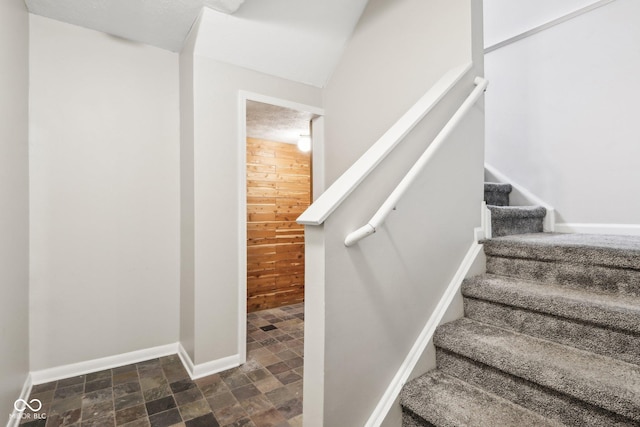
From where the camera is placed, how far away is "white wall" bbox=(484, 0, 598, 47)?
7.86 feet

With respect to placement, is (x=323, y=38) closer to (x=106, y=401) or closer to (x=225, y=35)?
(x=225, y=35)

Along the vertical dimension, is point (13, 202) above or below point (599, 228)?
above

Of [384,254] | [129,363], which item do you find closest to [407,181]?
[384,254]

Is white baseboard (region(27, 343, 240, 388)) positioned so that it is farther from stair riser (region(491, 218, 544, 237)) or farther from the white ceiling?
the white ceiling

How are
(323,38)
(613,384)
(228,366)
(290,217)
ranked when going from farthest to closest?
(290,217), (323,38), (228,366), (613,384)

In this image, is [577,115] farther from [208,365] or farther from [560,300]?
[208,365]

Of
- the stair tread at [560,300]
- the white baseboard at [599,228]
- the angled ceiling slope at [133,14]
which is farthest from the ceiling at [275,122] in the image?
the white baseboard at [599,228]

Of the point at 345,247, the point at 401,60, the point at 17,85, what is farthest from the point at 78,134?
the point at 401,60

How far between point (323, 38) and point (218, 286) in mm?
2186

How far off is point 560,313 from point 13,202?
2826 millimetres

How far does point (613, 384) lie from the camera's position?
0.98 meters

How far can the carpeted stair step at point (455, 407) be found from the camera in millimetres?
1073

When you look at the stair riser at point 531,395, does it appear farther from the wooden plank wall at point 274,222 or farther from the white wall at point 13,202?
the wooden plank wall at point 274,222

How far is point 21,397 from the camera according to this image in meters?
1.74
